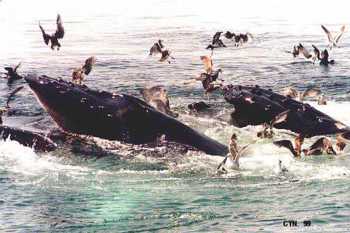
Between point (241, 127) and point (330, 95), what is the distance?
6119 millimetres

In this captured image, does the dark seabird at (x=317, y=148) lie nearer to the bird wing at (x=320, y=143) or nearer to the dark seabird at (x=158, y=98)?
the bird wing at (x=320, y=143)

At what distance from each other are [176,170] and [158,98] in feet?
13.7

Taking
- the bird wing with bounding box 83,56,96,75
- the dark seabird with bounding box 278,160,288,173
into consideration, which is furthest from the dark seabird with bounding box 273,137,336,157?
the bird wing with bounding box 83,56,96,75

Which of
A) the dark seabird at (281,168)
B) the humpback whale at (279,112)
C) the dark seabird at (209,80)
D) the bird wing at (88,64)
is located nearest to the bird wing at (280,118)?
the humpback whale at (279,112)

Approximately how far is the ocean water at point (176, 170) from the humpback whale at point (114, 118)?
42 centimetres

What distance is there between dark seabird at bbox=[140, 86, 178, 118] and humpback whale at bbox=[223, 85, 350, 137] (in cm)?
148

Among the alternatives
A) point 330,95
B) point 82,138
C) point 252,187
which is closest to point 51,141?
point 82,138

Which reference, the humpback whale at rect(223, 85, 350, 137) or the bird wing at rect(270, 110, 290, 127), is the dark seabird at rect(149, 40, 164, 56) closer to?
the humpback whale at rect(223, 85, 350, 137)

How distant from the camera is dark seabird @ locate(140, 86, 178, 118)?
746 inches

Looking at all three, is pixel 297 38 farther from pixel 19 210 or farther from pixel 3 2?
pixel 3 2

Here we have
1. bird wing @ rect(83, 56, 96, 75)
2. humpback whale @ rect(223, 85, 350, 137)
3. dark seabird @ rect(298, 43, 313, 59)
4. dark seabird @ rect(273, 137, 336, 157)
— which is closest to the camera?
dark seabird @ rect(273, 137, 336, 157)

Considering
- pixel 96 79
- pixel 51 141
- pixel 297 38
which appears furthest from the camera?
pixel 297 38

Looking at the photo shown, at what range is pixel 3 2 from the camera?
2970 inches

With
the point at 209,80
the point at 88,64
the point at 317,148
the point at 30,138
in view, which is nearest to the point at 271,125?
the point at 317,148
